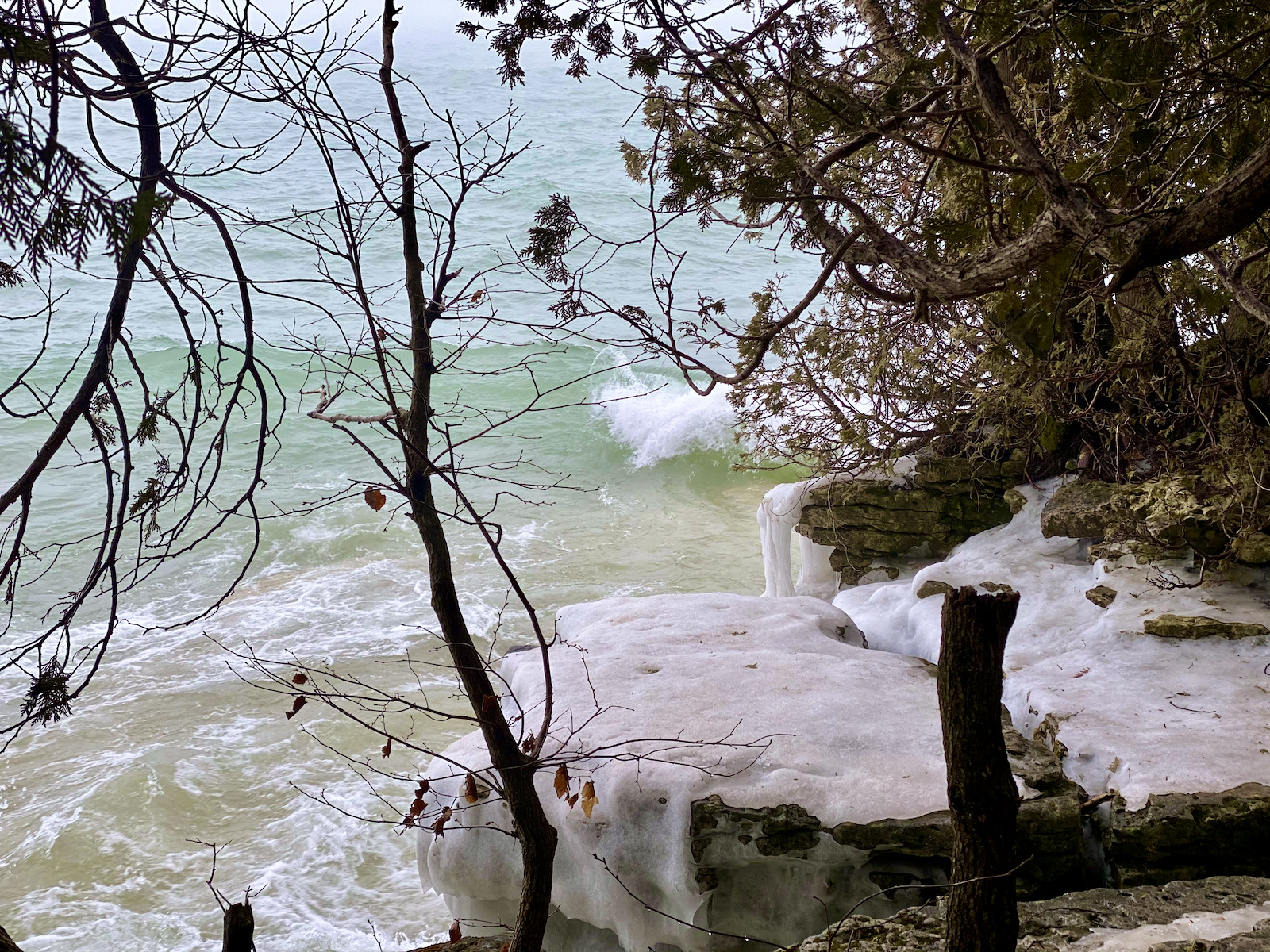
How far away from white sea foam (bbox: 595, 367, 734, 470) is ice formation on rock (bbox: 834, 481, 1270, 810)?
300 inches

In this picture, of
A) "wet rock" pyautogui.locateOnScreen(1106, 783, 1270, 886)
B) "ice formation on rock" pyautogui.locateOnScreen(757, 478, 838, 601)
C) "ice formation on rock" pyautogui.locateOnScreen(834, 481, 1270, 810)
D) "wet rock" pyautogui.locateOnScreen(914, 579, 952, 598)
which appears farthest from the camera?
"ice formation on rock" pyautogui.locateOnScreen(757, 478, 838, 601)

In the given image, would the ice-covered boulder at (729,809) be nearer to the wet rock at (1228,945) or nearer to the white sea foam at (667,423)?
the wet rock at (1228,945)

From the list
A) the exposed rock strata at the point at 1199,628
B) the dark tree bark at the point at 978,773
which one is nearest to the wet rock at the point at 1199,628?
the exposed rock strata at the point at 1199,628

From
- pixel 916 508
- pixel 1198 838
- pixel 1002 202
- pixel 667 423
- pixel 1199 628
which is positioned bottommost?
pixel 1198 838

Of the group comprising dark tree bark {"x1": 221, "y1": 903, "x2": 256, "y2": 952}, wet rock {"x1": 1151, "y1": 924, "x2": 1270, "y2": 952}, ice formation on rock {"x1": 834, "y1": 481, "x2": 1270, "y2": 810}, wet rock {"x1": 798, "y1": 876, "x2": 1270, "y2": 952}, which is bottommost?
wet rock {"x1": 1151, "y1": 924, "x2": 1270, "y2": 952}

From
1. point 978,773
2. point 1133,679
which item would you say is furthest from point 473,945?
point 1133,679

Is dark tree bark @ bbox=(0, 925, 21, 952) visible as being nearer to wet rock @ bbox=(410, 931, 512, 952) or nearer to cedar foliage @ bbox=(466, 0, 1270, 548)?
wet rock @ bbox=(410, 931, 512, 952)

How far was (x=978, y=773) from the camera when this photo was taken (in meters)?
1.96

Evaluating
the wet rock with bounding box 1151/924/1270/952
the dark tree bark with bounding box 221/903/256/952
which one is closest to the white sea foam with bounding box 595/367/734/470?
the wet rock with bounding box 1151/924/1270/952

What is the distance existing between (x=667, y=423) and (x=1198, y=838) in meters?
11.9

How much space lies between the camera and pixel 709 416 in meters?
14.6

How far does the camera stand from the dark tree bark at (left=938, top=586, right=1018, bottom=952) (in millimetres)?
1902

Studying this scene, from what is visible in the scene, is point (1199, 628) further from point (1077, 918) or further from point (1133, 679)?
point (1077, 918)

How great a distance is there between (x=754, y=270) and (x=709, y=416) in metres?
9.20
